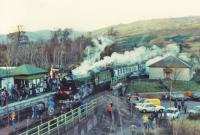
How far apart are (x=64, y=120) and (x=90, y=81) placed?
19.9 metres

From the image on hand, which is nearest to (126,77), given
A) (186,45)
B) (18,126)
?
(18,126)

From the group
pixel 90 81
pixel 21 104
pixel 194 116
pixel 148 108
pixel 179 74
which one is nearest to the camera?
pixel 21 104

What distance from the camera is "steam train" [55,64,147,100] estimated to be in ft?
→ 116

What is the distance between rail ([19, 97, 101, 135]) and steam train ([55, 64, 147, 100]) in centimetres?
351

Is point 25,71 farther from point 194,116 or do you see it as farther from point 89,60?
point 89,60

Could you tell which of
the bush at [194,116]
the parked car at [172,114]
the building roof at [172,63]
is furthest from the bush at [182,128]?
the building roof at [172,63]

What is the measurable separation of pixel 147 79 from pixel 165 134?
3398 centimetres

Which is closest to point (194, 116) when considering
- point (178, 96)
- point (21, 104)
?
point (178, 96)

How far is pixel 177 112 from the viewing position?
118ft

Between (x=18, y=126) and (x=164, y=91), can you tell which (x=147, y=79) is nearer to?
(x=164, y=91)

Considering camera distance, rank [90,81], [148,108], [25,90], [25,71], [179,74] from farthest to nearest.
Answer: [179,74] → [90,81] → [148,108] → [25,71] → [25,90]

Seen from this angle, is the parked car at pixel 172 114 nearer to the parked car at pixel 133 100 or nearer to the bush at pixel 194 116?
the bush at pixel 194 116

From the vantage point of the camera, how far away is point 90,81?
148 ft

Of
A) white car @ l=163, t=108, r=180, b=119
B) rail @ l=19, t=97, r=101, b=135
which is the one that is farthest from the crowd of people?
white car @ l=163, t=108, r=180, b=119
